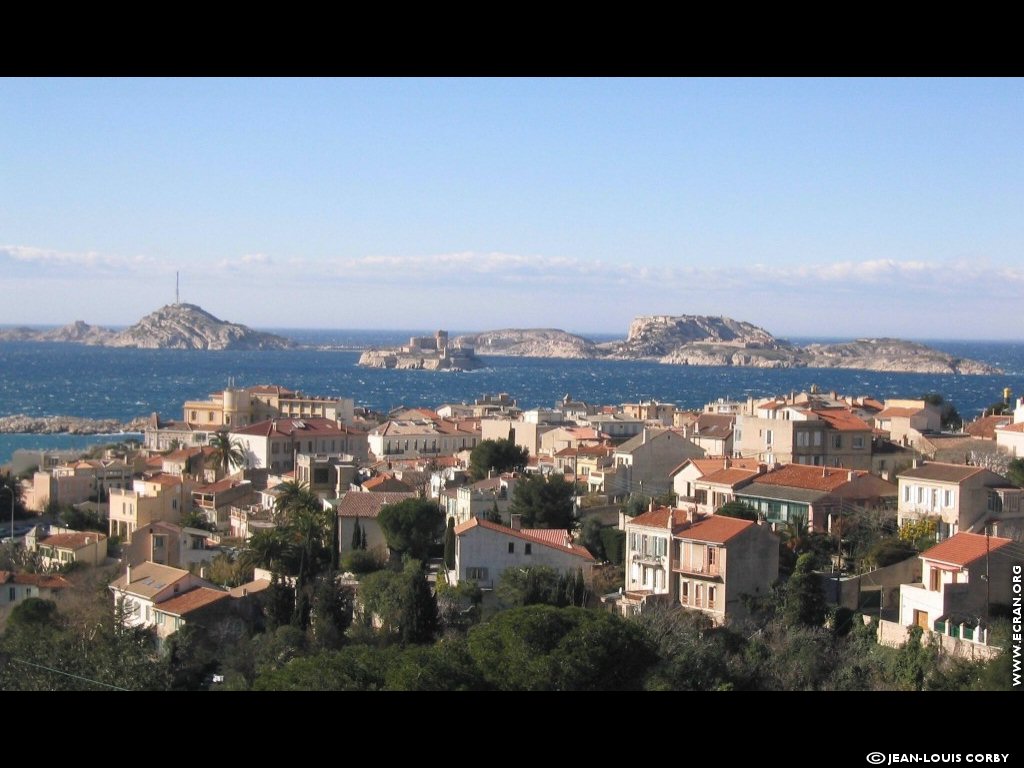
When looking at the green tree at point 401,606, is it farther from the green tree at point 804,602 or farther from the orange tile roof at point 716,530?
the green tree at point 804,602

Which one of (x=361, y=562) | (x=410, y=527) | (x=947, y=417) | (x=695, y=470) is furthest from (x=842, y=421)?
(x=361, y=562)

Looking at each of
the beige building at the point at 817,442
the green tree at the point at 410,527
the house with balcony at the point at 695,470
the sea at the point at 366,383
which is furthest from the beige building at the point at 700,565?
the sea at the point at 366,383

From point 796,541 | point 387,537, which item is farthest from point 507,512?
point 796,541

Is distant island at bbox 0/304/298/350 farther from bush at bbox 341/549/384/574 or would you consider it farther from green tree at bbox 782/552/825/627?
green tree at bbox 782/552/825/627

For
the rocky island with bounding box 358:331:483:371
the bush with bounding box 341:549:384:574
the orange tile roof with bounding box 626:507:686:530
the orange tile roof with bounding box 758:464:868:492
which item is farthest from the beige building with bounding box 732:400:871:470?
the rocky island with bounding box 358:331:483:371
